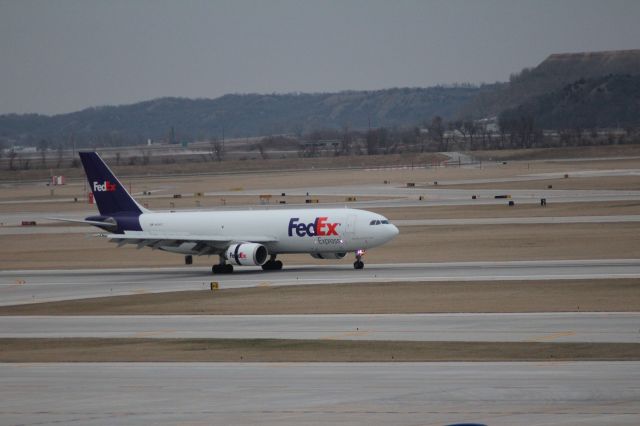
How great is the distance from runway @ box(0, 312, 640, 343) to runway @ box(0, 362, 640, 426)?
5.09 m

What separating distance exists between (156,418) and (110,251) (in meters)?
57.7

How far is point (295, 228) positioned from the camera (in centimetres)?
6066

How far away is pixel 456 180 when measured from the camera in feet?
488

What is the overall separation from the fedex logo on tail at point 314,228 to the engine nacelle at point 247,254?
1.86m

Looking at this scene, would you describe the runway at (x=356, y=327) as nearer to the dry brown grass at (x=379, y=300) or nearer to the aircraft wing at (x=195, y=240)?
the dry brown grass at (x=379, y=300)

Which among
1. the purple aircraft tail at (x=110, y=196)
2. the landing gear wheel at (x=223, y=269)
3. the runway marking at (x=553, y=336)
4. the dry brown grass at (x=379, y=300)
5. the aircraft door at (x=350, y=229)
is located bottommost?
the landing gear wheel at (x=223, y=269)

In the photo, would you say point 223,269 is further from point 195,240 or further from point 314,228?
point 314,228

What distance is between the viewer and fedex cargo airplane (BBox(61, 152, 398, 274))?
59.6 m

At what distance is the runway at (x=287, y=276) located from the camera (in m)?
52.1

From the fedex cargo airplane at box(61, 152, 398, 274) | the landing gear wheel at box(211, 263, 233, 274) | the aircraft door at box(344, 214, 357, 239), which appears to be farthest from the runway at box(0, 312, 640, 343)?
the landing gear wheel at box(211, 263, 233, 274)

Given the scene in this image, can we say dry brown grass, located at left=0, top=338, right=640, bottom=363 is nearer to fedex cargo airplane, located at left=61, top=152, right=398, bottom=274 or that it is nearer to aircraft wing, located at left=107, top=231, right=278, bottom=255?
fedex cargo airplane, located at left=61, top=152, right=398, bottom=274

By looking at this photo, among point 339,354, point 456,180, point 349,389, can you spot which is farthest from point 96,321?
point 456,180

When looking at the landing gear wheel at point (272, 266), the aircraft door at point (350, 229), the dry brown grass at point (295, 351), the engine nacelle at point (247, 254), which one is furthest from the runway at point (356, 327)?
the landing gear wheel at point (272, 266)

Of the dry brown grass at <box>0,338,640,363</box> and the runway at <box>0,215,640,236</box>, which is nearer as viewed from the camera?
the dry brown grass at <box>0,338,640,363</box>
